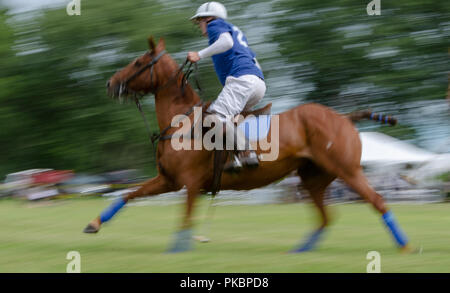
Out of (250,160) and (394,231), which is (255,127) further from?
(394,231)

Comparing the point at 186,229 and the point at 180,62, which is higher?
the point at 186,229

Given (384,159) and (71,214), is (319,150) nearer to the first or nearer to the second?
(71,214)

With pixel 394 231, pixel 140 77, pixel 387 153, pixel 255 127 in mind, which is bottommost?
pixel 387 153

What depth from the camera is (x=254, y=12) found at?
24156 millimetres

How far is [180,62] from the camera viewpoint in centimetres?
2372

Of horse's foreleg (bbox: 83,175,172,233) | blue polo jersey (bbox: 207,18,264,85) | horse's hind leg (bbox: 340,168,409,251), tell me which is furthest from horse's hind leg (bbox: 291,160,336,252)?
horse's foreleg (bbox: 83,175,172,233)

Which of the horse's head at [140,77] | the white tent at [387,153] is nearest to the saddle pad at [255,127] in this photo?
the horse's head at [140,77]

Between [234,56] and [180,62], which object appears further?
[180,62]

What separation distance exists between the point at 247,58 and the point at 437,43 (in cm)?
1744

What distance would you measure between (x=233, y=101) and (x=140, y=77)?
1.20 metres

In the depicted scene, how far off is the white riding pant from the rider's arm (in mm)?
381

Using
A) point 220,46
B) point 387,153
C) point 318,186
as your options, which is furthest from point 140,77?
point 387,153

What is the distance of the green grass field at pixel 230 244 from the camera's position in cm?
661
